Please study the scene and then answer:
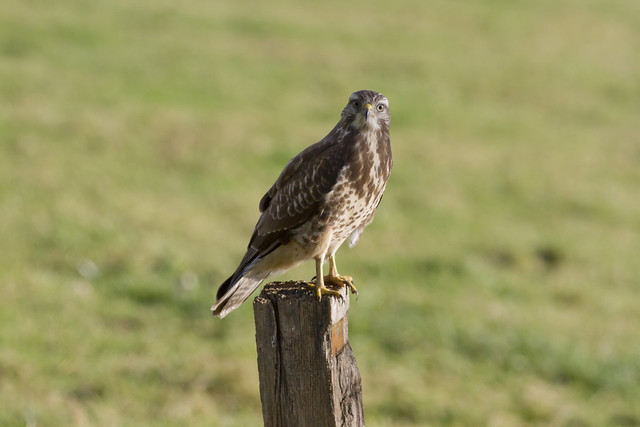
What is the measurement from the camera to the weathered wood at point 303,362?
3.43 metres

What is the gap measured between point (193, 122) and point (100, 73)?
2638 mm

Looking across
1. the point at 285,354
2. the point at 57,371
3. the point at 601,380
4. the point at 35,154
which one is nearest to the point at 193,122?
the point at 35,154

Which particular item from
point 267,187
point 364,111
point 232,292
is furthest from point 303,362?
point 267,187

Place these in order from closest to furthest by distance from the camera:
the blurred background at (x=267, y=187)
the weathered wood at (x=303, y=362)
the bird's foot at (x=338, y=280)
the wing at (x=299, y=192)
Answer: the weathered wood at (x=303, y=362)
the wing at (x=299, y=192)
the bird's foot at (x=338, y=280)
the blurred background at (x=267, y=187)

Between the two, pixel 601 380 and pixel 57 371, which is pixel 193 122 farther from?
pixel 601 380

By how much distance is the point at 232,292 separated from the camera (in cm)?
421

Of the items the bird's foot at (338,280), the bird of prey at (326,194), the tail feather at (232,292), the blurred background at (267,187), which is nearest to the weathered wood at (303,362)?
the bird of prey at (326,194)

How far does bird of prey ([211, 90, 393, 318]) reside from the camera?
4094 millimetres

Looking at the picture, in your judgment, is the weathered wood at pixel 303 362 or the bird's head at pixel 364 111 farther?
the bird's head at pixel 364 111

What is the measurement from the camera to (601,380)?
711 centimetres

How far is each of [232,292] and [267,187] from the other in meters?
6.76

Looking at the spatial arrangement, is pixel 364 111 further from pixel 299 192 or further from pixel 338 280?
pixel 338 280

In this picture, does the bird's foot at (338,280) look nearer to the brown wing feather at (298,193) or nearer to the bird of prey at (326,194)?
the bird of prey at (326,194)

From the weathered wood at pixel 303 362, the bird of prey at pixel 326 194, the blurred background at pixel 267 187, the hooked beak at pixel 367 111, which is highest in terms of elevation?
the blurred background at pixel 267 187
